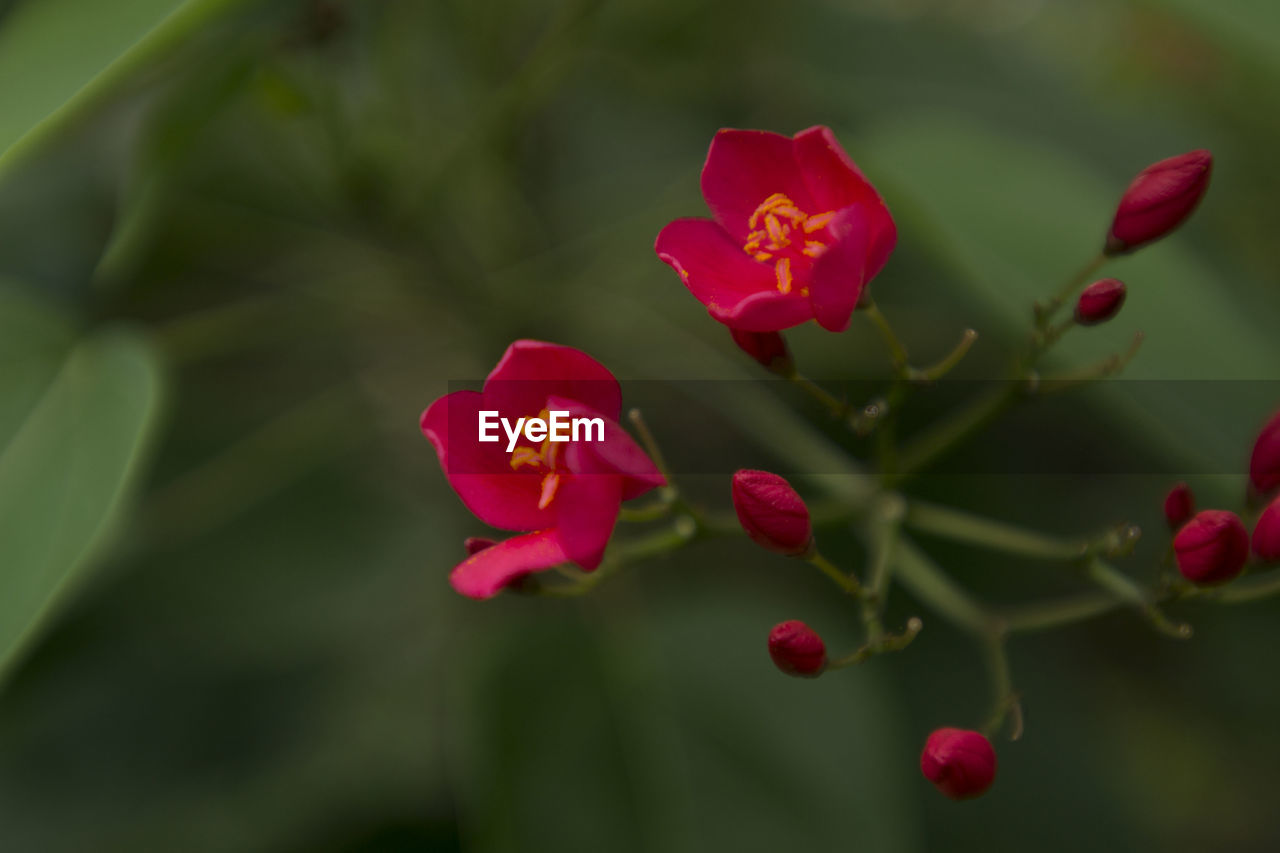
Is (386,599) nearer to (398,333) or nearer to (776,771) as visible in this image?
(398,333)

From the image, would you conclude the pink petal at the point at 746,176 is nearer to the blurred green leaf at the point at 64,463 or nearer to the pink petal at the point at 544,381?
the pink petal at the point at 544,381

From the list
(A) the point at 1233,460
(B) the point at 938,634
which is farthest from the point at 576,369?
(B) the point at 938,634

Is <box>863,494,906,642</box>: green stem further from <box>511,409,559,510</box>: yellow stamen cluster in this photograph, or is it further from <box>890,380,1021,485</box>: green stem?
<box>511,409,559,510</box>: yellow stamen cluster

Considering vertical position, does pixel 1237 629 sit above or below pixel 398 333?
below

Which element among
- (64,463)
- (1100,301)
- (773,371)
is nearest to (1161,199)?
(1100,301)

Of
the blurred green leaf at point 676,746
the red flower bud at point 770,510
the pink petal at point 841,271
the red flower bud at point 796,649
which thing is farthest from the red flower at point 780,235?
the blurred green leaf at point 676,746
